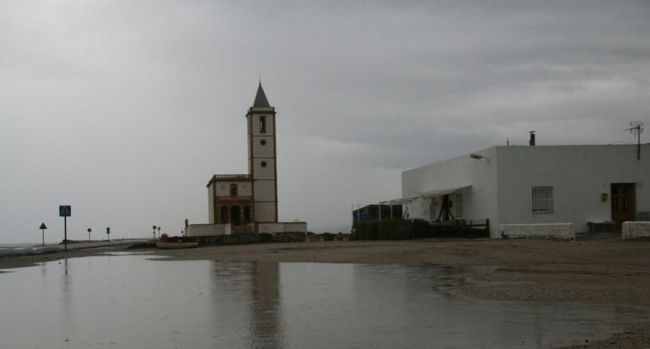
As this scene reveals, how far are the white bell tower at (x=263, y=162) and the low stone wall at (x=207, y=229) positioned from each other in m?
5.40

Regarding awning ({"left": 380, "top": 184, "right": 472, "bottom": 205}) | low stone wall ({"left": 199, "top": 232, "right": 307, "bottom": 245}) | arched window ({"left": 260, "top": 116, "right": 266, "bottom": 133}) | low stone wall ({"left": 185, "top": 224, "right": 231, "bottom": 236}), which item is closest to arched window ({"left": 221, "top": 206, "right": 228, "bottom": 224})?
low stone wall ({"left": 185, "top": 224, "right": 231, "bottom": 236})

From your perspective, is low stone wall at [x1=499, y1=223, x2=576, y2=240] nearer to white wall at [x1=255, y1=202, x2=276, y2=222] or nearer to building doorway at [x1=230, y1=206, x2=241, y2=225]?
white wall at [x1=255, y1=202, x2=276, y2=222]

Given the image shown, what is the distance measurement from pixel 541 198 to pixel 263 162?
1572 inches

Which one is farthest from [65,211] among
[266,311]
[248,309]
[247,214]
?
[266,311]

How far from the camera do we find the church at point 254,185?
73188 mm

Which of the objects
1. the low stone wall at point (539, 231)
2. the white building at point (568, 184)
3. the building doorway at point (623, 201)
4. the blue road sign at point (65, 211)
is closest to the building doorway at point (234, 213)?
the blue road sign at point (65, 211)

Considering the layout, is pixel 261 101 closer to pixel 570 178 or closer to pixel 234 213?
pixel 234 213

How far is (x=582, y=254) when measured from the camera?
2511 centimetres

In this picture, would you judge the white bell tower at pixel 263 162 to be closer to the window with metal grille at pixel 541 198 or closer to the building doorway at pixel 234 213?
the building doorway at pixel 234 213

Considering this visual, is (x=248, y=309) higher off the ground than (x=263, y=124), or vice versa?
(x=263, y=124)

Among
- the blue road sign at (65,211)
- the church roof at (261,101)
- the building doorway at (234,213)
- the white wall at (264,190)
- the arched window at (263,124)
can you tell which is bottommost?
the building doorway at (234,213)

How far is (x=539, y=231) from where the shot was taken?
35312 millimetres

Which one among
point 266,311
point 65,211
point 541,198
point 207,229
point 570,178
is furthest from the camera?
point 207,229

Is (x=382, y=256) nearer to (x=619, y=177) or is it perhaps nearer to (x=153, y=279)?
(x=153, y=279)
